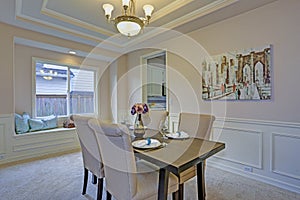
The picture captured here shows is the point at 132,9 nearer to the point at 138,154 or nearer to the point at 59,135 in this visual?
the point at 138,154

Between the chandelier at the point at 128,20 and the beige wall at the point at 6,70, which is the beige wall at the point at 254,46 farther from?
the beige wall at the point at 6,70

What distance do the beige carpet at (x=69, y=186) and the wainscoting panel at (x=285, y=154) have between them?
0.83 feet

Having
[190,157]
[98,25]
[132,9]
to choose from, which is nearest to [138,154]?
[190,157]

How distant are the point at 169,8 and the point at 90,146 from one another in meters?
2.36

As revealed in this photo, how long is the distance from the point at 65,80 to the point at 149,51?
90.5 inches

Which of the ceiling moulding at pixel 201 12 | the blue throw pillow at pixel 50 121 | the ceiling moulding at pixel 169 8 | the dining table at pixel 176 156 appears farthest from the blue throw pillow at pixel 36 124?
the ceiling moulding at pixel 201 12

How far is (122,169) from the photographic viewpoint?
4.50ft

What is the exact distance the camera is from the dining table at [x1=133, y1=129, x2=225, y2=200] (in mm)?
1352

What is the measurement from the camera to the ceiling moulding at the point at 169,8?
2645mm

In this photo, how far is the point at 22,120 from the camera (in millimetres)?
3518

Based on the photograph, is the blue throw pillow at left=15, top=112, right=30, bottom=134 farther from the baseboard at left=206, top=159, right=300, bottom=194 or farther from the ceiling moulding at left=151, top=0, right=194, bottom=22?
the baseboard at left=206, top=159, right=300, bottom=194

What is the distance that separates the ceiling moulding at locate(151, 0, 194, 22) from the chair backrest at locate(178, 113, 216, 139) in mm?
1657

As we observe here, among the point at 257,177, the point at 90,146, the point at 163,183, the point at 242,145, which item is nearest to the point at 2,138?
the point at 90,146

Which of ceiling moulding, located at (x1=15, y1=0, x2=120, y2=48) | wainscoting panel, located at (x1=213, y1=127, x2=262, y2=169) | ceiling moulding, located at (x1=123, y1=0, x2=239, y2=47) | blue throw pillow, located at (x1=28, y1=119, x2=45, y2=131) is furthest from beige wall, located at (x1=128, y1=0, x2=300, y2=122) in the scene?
blue throw pillow, located at (x1=28, y1=119, x2=45, y2=131)
